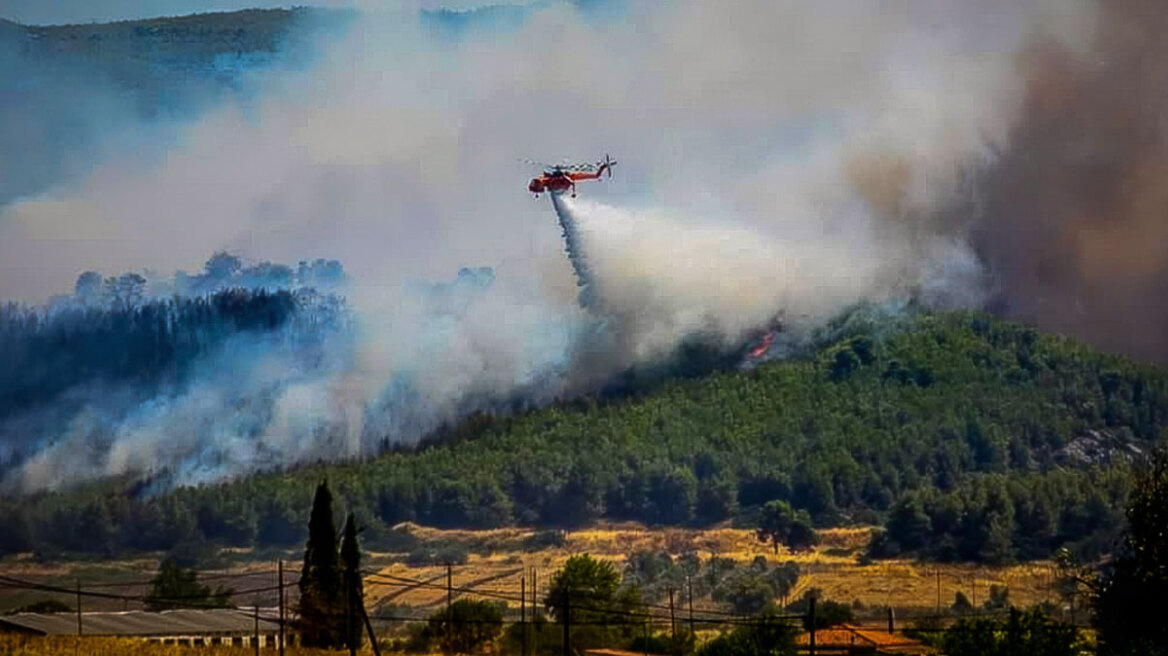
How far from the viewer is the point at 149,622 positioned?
9212cm

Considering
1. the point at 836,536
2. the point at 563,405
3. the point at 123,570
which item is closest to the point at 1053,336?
the point at 836,536

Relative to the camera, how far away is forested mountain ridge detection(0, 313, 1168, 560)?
11338 centimetres

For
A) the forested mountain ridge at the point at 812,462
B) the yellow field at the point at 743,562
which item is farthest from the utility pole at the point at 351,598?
the forested mountain ridge at the point at 812,462

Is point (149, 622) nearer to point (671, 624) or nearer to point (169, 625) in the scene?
point (169, 625)

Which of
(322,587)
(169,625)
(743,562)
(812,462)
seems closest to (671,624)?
(743,562)

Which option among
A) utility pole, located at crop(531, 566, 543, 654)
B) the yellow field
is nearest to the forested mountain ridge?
the yellow field

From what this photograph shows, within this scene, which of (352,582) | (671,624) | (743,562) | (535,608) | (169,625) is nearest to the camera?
(352,582)

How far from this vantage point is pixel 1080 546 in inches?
4557

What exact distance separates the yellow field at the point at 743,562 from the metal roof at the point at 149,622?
30.6ft

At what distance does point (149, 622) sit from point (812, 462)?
44.6m

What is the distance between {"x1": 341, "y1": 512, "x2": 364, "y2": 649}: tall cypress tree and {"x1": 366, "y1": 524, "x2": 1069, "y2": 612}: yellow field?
528 inches

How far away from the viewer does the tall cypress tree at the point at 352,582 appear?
76.8 m

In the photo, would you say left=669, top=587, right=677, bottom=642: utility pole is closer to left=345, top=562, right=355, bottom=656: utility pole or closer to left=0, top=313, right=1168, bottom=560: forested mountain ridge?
left=345, top=562, right=355, bottom=656: utility pole

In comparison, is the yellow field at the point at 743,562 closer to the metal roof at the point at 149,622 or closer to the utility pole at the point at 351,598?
the metal roof at the point at 149,622
